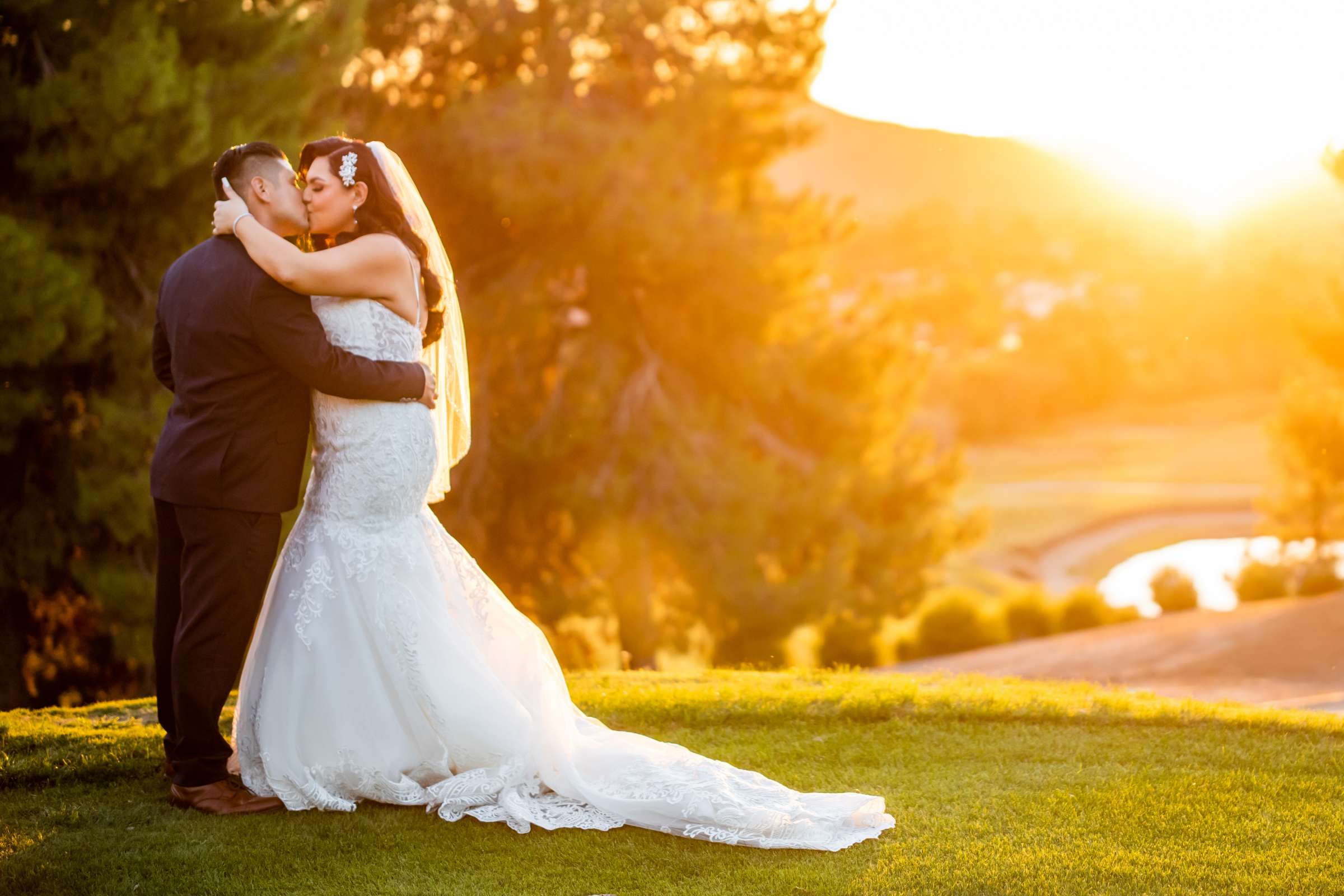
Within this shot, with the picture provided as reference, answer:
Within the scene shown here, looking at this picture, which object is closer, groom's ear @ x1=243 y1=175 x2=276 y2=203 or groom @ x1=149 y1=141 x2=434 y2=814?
groom @ x1=149 y1=141 x2=434 y2=814

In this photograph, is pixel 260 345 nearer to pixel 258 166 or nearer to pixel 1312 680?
pixel 258 166

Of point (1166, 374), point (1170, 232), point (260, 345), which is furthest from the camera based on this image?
point (1170, 232)

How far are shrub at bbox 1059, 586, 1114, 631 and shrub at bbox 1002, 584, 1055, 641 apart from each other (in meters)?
0.16

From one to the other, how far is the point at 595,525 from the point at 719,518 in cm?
157

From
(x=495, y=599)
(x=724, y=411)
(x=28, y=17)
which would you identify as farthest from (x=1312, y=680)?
(x=28, y=17)

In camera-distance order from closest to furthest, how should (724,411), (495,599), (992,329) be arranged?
(495,599)
(724,411)
(992,329)

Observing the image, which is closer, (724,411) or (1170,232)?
(724,411)

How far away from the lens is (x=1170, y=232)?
52.5 meters

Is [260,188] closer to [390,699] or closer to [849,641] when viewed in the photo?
[390,699]

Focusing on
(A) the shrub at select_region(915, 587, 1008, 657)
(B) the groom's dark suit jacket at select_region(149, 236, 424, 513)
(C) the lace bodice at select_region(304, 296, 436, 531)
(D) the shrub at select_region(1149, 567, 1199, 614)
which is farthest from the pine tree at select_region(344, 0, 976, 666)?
(B) the groom's dark suit jacket at select_region(149, 236, 424, 513)

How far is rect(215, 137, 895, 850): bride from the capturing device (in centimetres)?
333

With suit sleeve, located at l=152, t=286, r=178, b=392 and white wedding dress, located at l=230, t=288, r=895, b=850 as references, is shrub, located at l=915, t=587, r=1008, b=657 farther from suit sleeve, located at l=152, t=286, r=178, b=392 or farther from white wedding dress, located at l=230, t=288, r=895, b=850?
suit sleeve, located at l=152, t=286, r=178, b=392

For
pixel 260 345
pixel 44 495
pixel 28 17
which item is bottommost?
pixel 44 495

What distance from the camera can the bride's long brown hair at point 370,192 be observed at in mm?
3424
